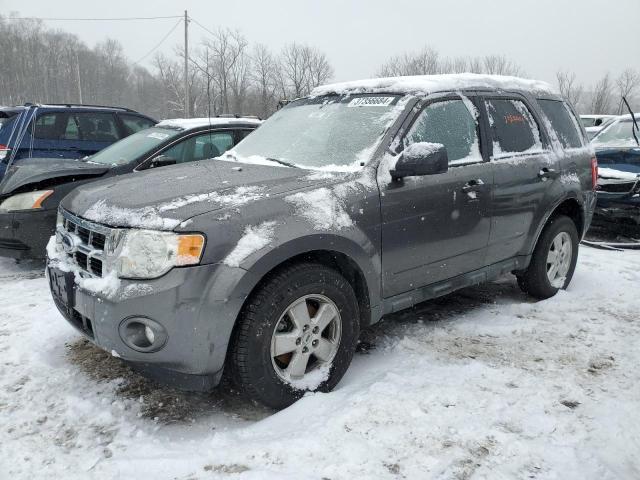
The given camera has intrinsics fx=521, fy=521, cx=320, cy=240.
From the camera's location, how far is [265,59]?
60.9 meters

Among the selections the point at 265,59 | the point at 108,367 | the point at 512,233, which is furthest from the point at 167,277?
the point at 265,59

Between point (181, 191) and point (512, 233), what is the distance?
2638 millimetres

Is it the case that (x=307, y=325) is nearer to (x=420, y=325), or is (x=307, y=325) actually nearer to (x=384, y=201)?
(x=384, y=201)

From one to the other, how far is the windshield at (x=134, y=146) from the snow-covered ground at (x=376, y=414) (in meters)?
2.36

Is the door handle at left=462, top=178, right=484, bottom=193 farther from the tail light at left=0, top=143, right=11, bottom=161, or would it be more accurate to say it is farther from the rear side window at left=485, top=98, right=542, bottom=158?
the tail light at left=0, top=143, right=11, bottom=161

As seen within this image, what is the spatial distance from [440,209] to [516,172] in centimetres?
100

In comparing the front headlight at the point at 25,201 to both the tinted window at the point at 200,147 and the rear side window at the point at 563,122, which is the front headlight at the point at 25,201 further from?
the rear side window at the point at 563,122

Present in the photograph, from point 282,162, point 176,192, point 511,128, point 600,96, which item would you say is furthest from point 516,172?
point 600,96

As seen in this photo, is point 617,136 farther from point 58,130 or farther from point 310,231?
point 58,130

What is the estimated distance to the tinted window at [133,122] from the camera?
808cm

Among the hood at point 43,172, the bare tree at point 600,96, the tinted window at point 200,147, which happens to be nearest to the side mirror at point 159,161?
the tinted window at point 200,147

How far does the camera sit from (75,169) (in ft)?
17.4

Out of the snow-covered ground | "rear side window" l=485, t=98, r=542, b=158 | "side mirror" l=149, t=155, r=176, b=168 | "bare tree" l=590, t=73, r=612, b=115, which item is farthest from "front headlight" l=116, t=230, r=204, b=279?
"bare tree" l=590, t=73, r=612, b=115

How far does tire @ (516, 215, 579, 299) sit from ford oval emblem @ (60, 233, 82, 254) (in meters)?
3.58
